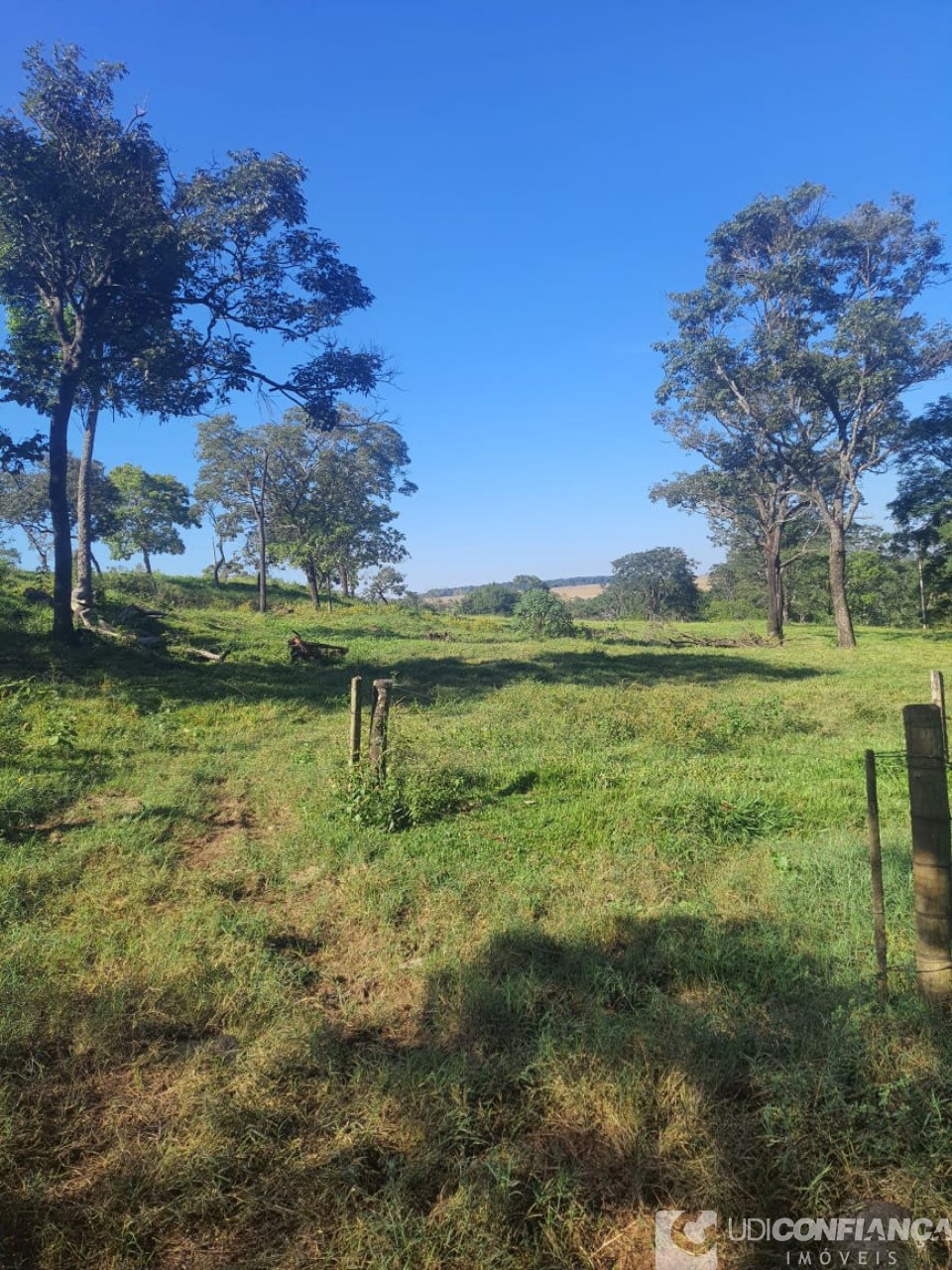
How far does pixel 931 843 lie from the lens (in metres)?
2.93

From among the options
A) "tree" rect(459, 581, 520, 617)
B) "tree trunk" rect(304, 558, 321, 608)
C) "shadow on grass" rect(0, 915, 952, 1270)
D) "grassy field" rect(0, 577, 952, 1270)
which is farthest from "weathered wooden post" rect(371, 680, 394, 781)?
"tree" rect(459, 581, 520, 617)

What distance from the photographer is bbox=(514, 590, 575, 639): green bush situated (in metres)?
25.7

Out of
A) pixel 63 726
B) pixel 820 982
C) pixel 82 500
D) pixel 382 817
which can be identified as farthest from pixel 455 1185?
pixel 82 500

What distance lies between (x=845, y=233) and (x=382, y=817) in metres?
26.3

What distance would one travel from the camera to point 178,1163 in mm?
2443

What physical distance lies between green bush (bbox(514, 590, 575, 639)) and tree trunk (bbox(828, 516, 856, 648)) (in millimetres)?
9620

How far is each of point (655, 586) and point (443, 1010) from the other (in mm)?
58945

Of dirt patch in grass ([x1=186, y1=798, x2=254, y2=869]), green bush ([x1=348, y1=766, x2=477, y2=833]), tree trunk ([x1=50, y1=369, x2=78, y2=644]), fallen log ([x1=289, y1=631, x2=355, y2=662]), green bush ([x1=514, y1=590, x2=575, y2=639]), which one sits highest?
tree trunk ([x1=50, y1=369, x2=78, y2=644])

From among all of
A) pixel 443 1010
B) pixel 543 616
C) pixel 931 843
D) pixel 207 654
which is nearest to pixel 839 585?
pixel 543 616

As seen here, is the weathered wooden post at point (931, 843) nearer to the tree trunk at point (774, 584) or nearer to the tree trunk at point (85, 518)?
the tree trunk at point (85, 518)

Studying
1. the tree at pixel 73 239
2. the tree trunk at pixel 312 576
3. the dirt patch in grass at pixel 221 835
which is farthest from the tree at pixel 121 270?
the tree trunk at pixel 312 576

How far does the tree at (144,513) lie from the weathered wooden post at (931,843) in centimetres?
3636

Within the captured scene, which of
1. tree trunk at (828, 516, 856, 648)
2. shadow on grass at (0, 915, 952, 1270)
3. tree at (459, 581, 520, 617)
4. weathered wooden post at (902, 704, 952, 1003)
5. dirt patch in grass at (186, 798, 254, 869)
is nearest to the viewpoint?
shadow on grass at (0, 915, 952, 1270)

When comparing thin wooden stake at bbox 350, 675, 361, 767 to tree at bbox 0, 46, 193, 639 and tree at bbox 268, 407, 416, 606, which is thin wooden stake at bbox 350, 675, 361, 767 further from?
tree at bbox 268, 407, 416, 606
